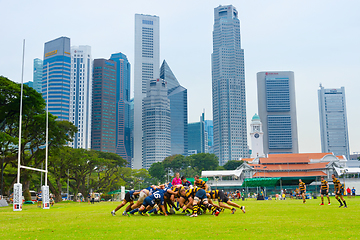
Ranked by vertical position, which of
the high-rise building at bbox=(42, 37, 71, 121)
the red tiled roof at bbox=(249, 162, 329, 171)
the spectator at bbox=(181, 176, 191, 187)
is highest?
the high-rise building at bbox=(42, 37, 71, 121)

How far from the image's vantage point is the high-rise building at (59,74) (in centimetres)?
18475

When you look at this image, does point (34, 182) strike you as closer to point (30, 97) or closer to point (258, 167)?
point (30, 97)

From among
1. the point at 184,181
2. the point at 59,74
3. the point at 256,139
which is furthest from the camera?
the point at 59,74

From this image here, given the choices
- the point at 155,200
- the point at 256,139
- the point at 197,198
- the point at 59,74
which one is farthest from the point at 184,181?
the point at 59,74

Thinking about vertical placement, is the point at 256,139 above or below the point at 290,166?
above

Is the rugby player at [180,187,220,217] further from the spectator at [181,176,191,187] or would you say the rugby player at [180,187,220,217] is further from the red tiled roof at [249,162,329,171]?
the red tiled roof at [249,162,329,171]

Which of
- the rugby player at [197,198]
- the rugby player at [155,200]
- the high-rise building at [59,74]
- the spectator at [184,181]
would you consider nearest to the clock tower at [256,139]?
the high-rise building at [59,74]

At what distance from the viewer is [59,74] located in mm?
186750

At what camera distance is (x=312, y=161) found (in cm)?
10412

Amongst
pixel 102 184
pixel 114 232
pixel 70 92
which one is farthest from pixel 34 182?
pixel 70 92

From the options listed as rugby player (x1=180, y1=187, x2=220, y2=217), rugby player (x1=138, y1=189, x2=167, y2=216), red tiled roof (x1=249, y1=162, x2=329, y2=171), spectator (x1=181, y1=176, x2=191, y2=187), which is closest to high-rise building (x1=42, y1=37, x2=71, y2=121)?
red tiled roof (x1=249, y1=162, x2=329, y2=171)

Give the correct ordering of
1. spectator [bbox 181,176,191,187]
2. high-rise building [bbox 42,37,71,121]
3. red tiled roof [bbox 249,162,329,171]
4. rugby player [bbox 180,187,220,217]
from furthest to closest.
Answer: high-rise building [bbox 42,37,71,121] → red tiled roof [bbox 249,162,329,171] → spectator [bbox 181,176,191,187] → rugby player [bbox 180,187,220,217]

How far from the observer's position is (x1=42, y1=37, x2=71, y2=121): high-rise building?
606 feet

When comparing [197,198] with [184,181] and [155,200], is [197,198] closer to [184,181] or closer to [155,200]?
[155,200]
